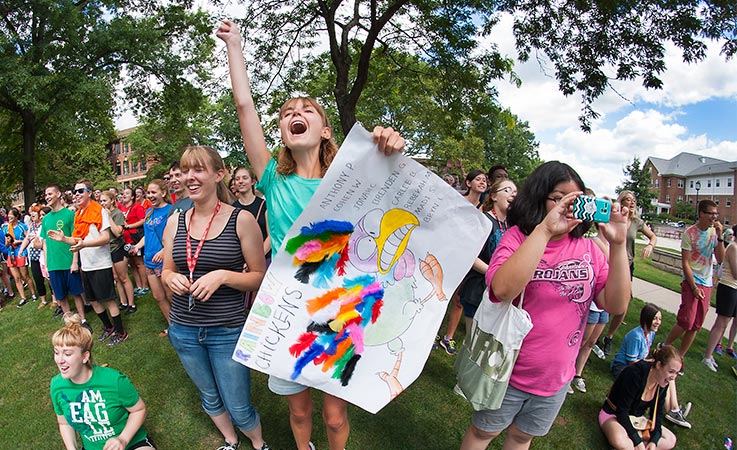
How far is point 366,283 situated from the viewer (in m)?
1.97

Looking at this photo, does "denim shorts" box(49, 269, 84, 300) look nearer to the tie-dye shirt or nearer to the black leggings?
the black leggings

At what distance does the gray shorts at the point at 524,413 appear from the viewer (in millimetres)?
2010

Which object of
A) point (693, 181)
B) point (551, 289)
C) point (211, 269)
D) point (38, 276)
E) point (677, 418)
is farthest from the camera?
point (693, 181)

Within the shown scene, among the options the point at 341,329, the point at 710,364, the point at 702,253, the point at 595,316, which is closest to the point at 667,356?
the point at 595,316

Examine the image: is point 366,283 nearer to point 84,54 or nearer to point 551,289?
point 551,289

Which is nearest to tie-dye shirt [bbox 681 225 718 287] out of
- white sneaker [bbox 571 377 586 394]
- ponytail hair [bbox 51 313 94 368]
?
white sneaker [bbox 571 377 586 394]

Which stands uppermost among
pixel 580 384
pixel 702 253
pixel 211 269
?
pixel 211 269

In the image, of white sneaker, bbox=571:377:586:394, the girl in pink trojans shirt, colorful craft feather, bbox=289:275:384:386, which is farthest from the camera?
white sneaker, bbox=571:377:586:394

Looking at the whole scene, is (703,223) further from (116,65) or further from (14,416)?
(116,65)

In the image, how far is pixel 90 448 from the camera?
2.43 metres

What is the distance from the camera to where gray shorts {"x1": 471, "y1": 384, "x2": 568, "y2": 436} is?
2.01 m

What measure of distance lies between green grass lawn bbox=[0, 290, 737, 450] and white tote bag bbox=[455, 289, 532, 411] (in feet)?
4.30

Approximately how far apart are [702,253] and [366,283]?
485cm

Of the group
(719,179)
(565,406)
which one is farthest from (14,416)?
(719,179)
